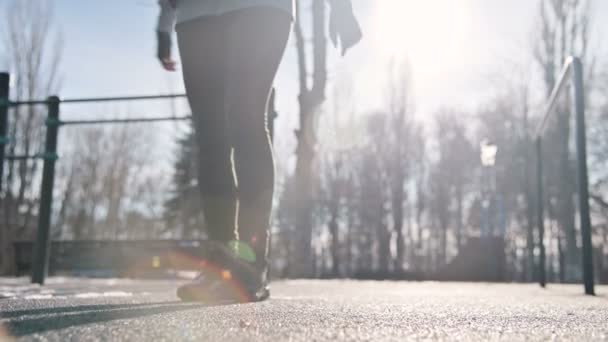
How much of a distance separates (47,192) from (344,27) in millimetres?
2342

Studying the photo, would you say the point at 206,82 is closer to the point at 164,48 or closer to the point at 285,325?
the point at 164,48

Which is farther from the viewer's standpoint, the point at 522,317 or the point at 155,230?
the point at 155,230

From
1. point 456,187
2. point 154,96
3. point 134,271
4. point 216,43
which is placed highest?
point 456,187

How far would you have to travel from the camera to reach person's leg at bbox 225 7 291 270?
1.88 meters

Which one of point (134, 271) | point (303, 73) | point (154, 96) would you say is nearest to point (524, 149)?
point (303, 73)

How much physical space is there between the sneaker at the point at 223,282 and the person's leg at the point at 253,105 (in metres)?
0.11

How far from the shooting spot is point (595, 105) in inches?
672

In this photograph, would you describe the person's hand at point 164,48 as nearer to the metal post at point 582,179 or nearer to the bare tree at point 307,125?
the metal post at point 582,179

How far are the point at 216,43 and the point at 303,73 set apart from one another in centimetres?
1033

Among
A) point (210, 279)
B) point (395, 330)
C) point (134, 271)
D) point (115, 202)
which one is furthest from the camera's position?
point (115, 202)

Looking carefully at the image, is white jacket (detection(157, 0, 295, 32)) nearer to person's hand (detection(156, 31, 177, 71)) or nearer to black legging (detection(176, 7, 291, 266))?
black legging (detection(176, 7, 291, 266))

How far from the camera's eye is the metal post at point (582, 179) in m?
3.26

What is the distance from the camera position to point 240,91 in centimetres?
190

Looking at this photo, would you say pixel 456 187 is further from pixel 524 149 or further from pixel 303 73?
pixel 303 73
